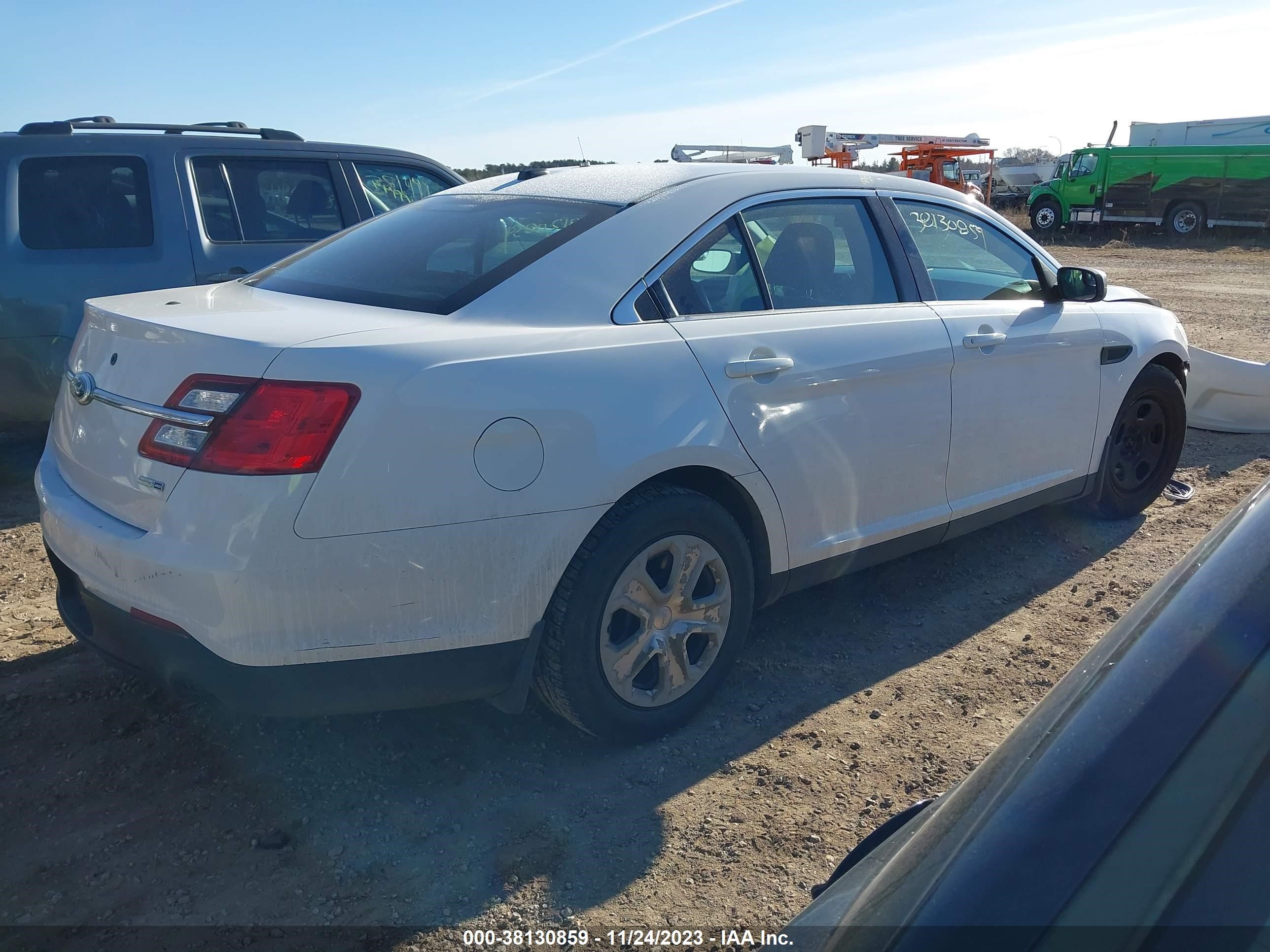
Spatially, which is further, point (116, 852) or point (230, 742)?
point (230, 742)

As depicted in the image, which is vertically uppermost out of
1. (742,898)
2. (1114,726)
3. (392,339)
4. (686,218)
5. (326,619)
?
(686,218)

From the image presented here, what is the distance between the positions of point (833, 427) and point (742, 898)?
149 cm

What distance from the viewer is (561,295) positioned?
9.19 feet

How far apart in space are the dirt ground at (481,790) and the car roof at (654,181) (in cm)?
163

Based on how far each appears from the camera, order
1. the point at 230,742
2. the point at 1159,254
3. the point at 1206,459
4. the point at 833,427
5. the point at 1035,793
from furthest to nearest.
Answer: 1. the point at 1159,254
2. the point at 1206,459
3. the point at 833,427
4. the point at 230,742
5. the point at 1035,793

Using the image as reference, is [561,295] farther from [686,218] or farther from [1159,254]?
[1159,254]

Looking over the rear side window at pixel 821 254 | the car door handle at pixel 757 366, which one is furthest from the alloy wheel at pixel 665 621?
the rear side window at pixel 821 254

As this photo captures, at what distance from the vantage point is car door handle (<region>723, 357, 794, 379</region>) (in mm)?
2965

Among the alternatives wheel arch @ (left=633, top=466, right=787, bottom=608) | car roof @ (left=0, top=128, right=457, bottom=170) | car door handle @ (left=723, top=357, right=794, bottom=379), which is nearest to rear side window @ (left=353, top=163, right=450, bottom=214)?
Result: car roof @ (left=0, top=128, right=457, bottom=170)

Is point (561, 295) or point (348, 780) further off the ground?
point (561, 295)

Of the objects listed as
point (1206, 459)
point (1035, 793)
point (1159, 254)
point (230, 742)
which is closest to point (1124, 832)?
point (1035, 793)

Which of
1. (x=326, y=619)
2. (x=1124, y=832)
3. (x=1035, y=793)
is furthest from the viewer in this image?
(x=326, y=619)

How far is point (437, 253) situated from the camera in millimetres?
3092

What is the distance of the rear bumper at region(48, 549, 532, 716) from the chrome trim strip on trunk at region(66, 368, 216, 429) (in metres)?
0.50
